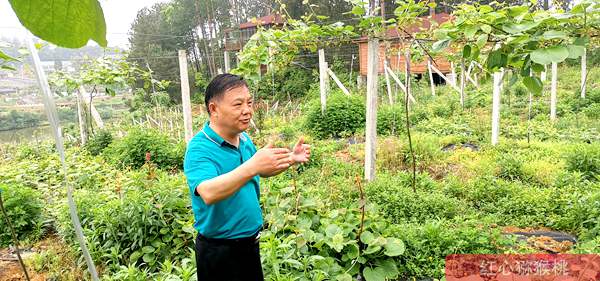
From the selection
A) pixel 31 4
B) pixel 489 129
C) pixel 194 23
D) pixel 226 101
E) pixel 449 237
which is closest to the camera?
pixel 31 4

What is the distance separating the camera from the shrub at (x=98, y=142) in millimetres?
6488

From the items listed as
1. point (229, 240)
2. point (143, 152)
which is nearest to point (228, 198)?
point (229, 240)

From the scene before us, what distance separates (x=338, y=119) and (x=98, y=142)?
3999 mm

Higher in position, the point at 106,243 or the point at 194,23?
the point at 194,23

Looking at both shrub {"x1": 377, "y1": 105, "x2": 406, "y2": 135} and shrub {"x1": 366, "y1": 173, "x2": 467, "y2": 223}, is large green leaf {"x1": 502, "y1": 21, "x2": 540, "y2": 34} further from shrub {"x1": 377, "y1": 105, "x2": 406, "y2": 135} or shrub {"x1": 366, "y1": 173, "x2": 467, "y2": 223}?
shrub {"x1": 377, "y1": 105, "x2": 406, "y2": 135}

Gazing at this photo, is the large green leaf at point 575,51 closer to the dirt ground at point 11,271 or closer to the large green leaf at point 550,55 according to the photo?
the large green leaf at point 550,55

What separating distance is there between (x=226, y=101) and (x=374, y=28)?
2222mm

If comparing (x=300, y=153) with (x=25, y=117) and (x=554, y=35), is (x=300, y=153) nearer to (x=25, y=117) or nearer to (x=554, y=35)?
(x=554, y=35)

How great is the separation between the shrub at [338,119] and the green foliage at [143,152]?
252cm

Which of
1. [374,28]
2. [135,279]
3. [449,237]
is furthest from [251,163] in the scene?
[374,28]

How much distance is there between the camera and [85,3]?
0.96ft

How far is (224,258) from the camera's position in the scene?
1767 mm

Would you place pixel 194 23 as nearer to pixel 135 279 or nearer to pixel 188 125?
pixel 188 125

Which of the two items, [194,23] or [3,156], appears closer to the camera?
[3,156]
